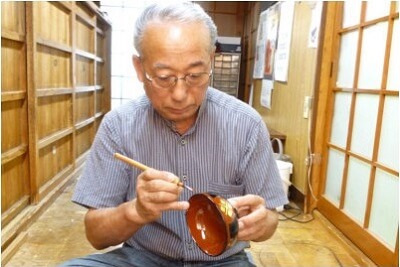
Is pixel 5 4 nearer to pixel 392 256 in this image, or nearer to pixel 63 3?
pixel 63 3

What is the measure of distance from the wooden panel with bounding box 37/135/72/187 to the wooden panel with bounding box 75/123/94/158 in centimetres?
54

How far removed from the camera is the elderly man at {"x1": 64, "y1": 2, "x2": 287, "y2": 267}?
1092 mm

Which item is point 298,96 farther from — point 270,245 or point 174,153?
point 174,153

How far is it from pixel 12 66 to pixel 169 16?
1.82 metres

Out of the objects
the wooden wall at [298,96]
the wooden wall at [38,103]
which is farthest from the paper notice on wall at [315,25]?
the wooden wall at [38,103]

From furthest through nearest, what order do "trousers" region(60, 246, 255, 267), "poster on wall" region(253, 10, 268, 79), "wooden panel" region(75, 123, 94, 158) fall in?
"poster on wall" region(253, 10, 268, 79) → "wooden panel" region(75, 123, 94, 158) → "trousers" region(60, 246, 255, 267)

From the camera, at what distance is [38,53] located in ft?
9.55

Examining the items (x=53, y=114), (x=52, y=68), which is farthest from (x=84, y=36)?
(x=53, y=114)

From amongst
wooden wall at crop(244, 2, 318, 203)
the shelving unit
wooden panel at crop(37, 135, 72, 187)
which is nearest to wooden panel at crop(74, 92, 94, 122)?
wooden panel at crop(37, 135, 72, 187)

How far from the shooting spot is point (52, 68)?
3299 millimetres

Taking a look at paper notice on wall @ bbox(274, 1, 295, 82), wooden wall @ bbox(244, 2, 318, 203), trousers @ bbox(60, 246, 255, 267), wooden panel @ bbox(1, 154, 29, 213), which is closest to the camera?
trousers @ bbox(60, 246, 255, 267)

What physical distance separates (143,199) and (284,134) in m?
3.26

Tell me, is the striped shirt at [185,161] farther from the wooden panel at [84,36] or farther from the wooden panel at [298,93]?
the wooden panel at [84,36]

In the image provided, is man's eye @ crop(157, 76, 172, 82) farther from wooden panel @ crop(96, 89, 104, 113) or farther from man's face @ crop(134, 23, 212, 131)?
wooden panel @ crop(96, 89, 104, 113)
